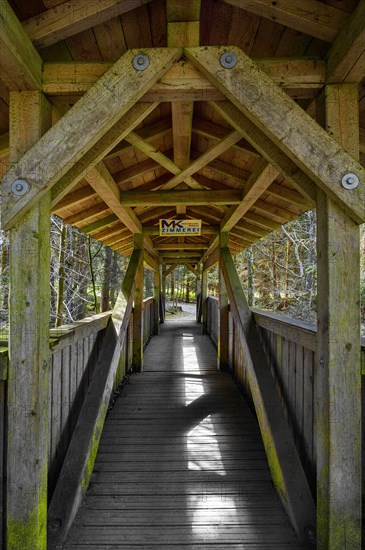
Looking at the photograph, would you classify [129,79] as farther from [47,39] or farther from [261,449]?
[261,449]

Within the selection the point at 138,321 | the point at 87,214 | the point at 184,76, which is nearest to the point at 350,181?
the point at 184,76

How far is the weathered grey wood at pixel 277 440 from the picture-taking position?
2252 millimetres

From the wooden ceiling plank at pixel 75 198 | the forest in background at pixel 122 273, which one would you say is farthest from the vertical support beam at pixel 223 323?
the forest in background at pixel 122 273

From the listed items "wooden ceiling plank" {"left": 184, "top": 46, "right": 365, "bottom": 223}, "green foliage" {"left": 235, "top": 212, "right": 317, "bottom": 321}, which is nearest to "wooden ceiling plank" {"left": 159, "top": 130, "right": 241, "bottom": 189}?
"wooden ceiling plank" {"left": 184, "top": 46, "right": 365, "bottom": 223}

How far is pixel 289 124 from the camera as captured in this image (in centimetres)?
188

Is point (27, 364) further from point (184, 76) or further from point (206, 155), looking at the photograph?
point (206, 155)

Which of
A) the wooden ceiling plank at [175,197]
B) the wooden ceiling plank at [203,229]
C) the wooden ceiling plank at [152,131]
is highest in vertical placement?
the wooden ceiling plank at [152,131]

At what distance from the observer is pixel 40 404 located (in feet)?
6.37

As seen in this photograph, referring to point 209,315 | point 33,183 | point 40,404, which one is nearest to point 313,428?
point 40,404

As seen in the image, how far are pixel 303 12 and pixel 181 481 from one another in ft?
11.6

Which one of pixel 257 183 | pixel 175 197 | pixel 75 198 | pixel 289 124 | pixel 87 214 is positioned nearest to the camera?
pixel 289 124

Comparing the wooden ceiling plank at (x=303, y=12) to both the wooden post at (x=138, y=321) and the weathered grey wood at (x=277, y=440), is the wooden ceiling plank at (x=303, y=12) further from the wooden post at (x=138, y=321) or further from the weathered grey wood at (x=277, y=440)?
the wooden post at (x=138, y=321)

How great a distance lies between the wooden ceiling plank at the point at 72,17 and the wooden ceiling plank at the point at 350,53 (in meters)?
1.15

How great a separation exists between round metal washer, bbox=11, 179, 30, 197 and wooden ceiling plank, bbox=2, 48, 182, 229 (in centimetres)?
2
